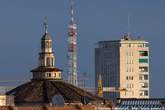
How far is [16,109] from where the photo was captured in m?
175

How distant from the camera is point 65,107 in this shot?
182 m

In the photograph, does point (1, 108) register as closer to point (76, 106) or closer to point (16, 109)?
point (16, 109)

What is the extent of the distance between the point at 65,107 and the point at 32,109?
677cm

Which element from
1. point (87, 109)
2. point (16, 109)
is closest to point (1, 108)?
point (16, 109)

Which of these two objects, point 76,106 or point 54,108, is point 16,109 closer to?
point 54,108

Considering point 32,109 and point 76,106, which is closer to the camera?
point 32,109

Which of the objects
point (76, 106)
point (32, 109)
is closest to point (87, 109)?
point (76, 106)

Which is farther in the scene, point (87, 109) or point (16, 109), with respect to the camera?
point (87, 109)

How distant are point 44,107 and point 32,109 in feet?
13.0

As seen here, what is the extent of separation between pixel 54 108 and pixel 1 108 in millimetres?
7471

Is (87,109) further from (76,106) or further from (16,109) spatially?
(16,109)

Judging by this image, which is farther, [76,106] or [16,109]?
[76,106]

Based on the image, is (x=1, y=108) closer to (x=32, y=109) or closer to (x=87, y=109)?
(x=32, y=109)

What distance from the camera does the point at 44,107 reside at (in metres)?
180
